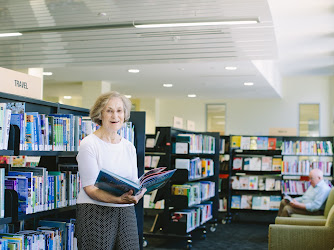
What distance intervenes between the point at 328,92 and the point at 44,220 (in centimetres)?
1108

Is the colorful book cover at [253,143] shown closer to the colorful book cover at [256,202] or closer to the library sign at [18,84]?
the colorful book cover at [256,202]

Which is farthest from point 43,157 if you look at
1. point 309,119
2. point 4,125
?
point 309,119

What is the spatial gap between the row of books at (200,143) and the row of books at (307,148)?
1.84 m

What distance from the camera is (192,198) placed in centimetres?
702

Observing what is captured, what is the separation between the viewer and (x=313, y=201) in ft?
23.4

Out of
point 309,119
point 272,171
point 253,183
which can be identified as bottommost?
point 253,183

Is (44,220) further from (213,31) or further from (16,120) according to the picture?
(213,31)

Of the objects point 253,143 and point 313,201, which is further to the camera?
point 253,143

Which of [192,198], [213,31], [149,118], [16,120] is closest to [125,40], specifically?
[213,31]

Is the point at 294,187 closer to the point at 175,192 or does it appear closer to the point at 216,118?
the point at 175,192

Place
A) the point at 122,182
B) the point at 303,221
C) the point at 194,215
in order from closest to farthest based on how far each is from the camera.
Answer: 1. the point at 122,182
2. the point at 303,221
3. the point at 194,215

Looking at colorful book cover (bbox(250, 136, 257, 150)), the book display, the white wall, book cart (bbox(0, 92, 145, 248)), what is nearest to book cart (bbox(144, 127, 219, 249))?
book cart (bbox(0, 92, 145, 248))

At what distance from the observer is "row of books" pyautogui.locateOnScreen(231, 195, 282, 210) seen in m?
9.39

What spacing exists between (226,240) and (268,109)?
7.05m
